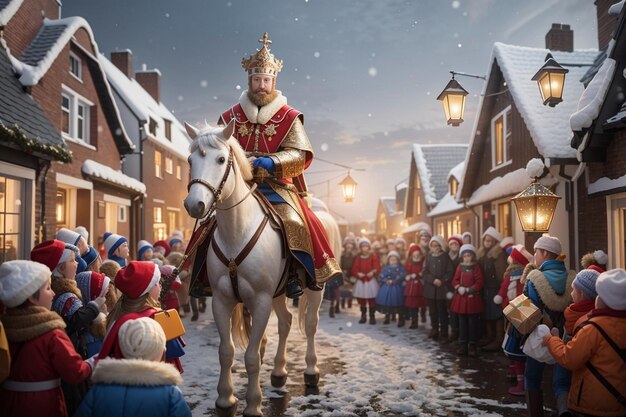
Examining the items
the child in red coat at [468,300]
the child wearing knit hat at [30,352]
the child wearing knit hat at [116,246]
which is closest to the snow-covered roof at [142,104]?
the child wearing knit hat at [116,246]

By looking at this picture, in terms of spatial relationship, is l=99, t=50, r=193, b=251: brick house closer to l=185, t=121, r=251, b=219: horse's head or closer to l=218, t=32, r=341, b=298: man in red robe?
l=218, t=32, r=341, b=298: man in red robe

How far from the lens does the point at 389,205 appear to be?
4875cm

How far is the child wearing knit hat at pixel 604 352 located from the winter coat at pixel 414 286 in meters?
6.99

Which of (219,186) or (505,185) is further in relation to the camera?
(505,185)

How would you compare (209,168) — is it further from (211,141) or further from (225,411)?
(225,411)

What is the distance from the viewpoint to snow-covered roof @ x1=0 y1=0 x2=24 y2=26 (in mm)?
8833

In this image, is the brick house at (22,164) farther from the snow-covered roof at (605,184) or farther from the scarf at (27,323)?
the snow-covered roof at (605,184)

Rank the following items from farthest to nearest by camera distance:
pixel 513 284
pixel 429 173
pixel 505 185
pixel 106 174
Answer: pixel 429 173, pixel 106 174, pixel 505 185, pixel 513 284

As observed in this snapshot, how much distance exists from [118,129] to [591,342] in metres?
14.0

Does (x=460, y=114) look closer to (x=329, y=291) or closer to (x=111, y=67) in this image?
(x=329, y=291)

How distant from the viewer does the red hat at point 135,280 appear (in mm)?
3514

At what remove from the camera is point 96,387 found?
264 cm

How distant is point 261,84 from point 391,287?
23.4ft

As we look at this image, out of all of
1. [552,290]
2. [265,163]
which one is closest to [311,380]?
[265,163]
